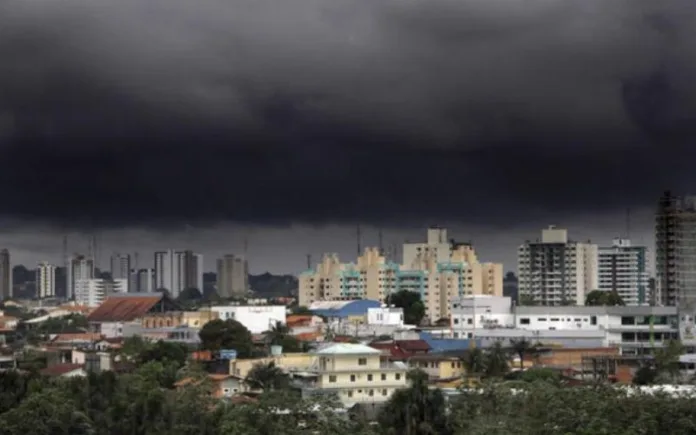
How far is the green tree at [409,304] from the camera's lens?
66750mm

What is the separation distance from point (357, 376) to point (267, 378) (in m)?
2.09

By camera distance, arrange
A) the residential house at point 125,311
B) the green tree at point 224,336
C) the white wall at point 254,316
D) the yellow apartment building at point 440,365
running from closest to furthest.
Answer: the yellow apartment building at point 440,365 → the green tree at point 224,336 → the white wall at point 254,316 → the residential house at point 125,311

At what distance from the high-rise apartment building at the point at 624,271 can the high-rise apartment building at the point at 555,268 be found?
5537 millimetres

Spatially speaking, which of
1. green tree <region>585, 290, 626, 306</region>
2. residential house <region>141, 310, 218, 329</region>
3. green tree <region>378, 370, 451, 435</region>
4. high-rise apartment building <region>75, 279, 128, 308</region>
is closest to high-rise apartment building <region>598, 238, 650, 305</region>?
green tree <region>585, 290, 626, 306</region>

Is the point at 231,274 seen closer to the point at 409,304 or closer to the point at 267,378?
the point at 409,304

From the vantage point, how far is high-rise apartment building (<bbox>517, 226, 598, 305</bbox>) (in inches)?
3167

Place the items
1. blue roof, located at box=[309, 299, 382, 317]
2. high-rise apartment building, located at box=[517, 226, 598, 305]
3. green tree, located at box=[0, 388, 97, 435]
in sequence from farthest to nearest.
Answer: high-rise apartment building, located at box=[517, 226, 598, 305], blue roof, located at box=[309, 299, 382, 317], green tree, located at box=[0, 388, 97, 435]

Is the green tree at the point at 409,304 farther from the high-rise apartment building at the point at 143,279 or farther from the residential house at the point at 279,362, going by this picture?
the high-rise apartment building at the point at 143,279

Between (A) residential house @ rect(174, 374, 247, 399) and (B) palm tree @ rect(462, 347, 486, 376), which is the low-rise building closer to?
(B) palm tree @ rect(462, 347, 486, 376)

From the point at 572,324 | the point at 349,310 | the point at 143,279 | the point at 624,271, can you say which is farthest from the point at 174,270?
the point at 572,324

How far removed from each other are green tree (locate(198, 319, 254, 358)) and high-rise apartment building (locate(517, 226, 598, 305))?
35999 millimetres

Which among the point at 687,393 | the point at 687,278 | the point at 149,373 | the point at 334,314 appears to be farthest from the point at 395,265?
the point at 687,393

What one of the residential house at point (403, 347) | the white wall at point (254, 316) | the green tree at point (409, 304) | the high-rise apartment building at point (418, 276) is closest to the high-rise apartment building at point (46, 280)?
the high-rise apartment building at point (418, 276)

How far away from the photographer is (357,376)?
2959 cm
